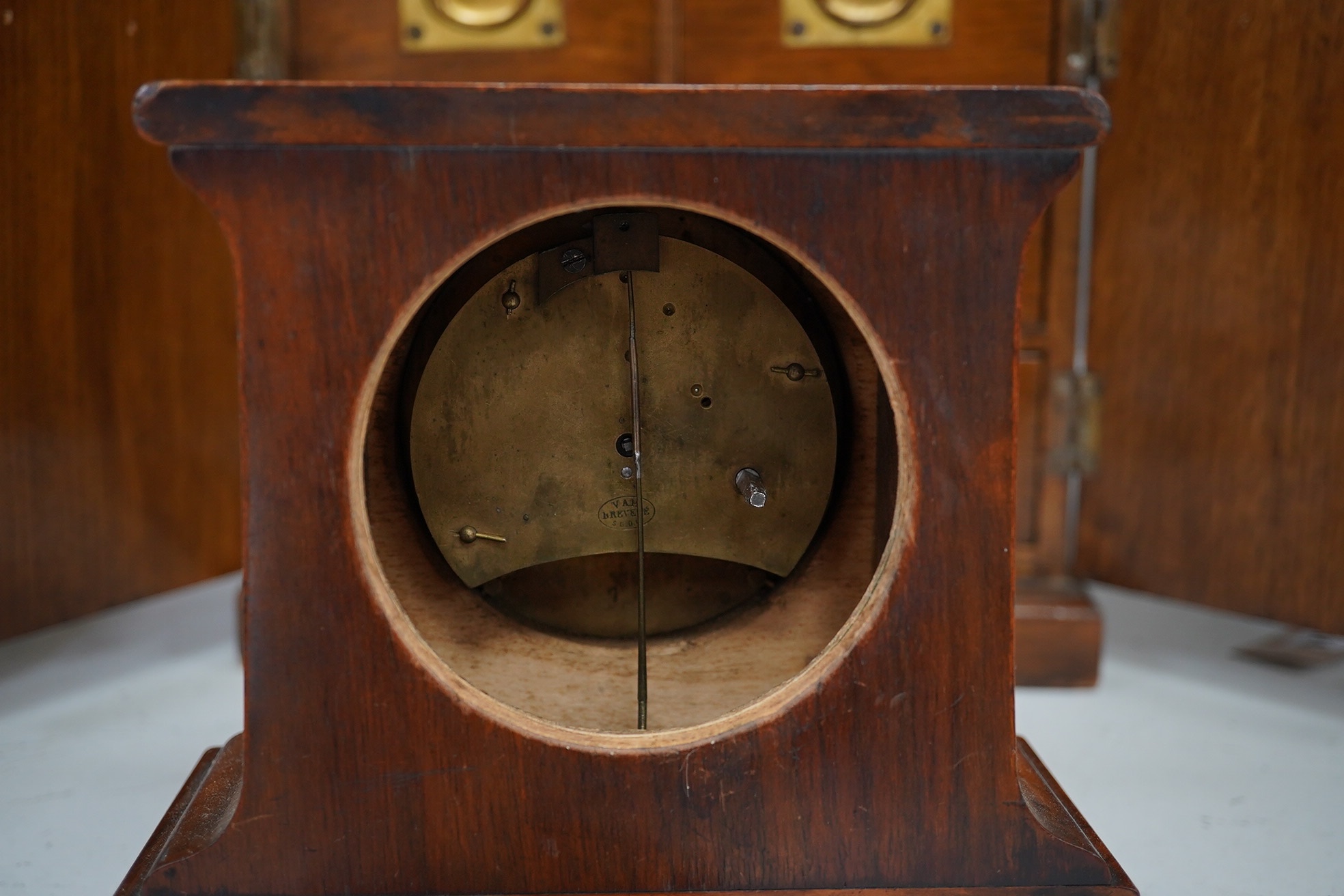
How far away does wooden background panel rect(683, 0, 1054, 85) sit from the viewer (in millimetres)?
1412

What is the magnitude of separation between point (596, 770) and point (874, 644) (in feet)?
0.63

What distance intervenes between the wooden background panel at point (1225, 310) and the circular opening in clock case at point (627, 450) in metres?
0.64

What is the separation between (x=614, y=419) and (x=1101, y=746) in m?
0.66

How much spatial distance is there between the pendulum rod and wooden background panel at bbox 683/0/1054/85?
59 centimetres

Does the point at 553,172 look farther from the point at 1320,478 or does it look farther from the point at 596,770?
the point at 1320,478

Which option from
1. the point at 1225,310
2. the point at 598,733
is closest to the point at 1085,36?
the point at 1225,310

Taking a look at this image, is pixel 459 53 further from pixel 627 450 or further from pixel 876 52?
pixel 627 450

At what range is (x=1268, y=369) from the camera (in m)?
1.41

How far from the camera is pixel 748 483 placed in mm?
976

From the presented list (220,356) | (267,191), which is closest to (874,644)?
(267,191)

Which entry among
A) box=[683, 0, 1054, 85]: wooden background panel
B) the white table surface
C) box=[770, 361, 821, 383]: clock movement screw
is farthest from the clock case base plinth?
box=[683, 0, 1054, 85]: wooden background panel

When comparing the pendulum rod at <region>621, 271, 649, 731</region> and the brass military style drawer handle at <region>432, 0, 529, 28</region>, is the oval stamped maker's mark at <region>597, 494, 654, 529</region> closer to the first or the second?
the pendulum rod at <region>621, 271, 649, 731</region>

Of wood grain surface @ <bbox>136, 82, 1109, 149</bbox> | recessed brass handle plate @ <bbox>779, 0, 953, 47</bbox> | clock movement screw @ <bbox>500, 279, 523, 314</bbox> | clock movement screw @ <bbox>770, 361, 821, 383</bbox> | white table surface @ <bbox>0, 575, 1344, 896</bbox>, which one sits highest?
recessed brass handle plate @ <bbox>779, 0, 953, 47</bbox>

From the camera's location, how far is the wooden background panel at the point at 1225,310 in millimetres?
1353
